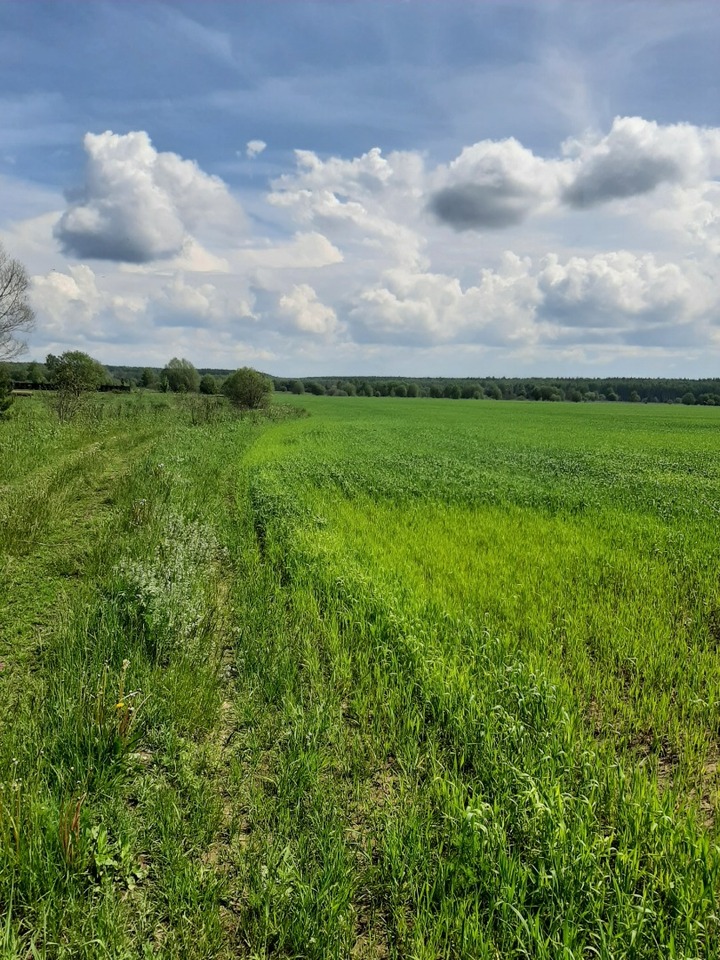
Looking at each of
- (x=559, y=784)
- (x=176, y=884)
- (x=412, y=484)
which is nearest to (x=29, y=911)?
(x=176, y=884)

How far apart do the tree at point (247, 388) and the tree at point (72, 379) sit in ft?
65.1

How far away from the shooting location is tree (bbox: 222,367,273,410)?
61.4 meters

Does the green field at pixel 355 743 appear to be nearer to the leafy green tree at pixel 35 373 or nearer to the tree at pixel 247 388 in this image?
the tree at pixel 247 388

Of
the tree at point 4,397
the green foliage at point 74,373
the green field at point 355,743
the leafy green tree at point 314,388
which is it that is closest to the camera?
A: the green field at point 355,743

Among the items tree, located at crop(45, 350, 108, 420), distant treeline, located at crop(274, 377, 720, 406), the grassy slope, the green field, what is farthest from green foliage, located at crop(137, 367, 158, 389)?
the green field

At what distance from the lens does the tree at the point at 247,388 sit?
61.4 meters

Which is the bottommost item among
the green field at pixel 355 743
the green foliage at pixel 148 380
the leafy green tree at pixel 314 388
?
the green field at pixel 355 743

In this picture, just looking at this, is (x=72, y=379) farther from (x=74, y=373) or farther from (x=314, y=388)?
(x=314, y=388)

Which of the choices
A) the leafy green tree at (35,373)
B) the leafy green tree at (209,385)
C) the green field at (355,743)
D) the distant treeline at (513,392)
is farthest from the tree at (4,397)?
the distant treeline at (513,392)

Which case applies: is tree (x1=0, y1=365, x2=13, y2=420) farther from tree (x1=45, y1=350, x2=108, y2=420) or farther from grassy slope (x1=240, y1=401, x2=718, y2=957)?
grassy slope (x1=240, y1=401, x2=718, y2=957)

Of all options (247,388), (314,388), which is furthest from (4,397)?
(314,388)

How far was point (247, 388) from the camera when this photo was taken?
2418 inches

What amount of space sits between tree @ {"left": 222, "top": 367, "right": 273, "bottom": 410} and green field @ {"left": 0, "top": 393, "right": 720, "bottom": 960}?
170ft

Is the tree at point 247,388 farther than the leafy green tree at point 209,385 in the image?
No
